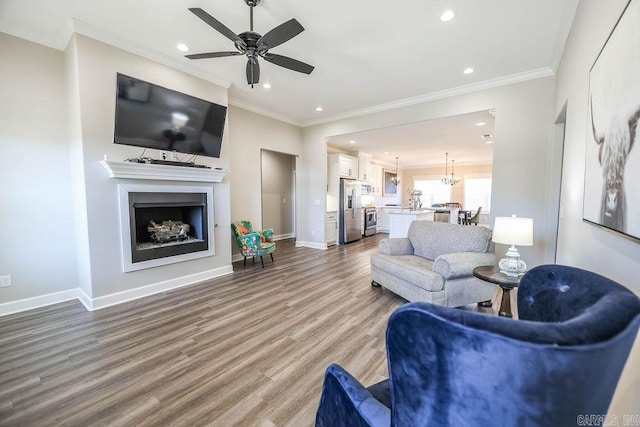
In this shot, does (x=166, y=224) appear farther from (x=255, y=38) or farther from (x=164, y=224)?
(x=255, y=38)

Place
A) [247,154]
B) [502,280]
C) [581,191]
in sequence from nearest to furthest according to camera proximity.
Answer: [581,191] < [502,280] < [247,154]

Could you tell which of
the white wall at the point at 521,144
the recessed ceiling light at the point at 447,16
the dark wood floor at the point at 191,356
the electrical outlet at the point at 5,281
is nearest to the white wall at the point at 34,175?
the electrical outlet at the point at 5,281

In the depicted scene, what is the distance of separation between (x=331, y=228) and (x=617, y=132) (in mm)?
5570

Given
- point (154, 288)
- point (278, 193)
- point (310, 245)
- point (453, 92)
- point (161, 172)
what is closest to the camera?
point (161, 172)

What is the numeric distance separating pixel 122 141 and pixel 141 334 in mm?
2158

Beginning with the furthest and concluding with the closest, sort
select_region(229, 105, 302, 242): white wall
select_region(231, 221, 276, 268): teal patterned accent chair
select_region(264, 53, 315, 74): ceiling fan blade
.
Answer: select_region(229, 105, 302, 242): white wall
select_region(231, 221, 276, 268): teal patterned accent chair
select_region(264, 53, 315, 74): ceiling fan blade

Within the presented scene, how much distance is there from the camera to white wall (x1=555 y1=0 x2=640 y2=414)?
102 cm

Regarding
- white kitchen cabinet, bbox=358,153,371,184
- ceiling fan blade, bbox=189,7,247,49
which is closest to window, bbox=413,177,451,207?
white kitchen cabinet, bbox=358,153,371,184

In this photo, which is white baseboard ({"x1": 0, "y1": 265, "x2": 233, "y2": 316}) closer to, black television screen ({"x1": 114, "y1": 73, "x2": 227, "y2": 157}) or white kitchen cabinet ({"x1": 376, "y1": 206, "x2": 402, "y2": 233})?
black television screen ({"x1": 114, "y1": 73, "x2": 227, "y2": 157})

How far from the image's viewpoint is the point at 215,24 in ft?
7.02

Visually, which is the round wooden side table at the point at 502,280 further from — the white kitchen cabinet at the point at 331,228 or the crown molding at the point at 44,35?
the crown molding at the point at 44,35

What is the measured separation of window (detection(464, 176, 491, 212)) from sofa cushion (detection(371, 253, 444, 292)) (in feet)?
26.4

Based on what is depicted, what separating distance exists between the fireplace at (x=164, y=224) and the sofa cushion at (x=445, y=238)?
3.04m

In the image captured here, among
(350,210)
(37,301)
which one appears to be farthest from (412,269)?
(37,301)
